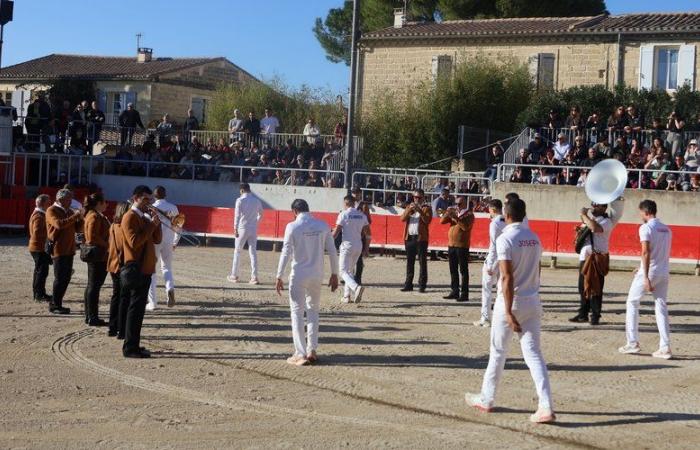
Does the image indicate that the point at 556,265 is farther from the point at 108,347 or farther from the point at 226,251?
the point at 108,347

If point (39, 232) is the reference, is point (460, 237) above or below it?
above

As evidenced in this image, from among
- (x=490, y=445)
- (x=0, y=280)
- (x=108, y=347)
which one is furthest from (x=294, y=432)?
(x=0, y=280)

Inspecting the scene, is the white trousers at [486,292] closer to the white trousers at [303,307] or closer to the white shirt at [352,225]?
the white shirt at [352,225]

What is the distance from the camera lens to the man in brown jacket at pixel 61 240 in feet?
47.7

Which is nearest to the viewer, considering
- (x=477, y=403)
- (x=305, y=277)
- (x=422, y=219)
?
(x=477, y=403)

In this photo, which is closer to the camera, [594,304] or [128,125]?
[594,304]

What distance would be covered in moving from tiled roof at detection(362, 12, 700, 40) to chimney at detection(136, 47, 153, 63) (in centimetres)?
1882

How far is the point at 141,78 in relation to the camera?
169 feet

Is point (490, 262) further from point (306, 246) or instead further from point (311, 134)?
point (311, 134)

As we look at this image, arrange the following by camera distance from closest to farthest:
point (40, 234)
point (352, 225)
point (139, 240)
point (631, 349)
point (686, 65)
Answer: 1. point (139, 240)
2. point (631, 349)
3. point (40, 234)
4. point (352, 225)
5. point (686, 65)

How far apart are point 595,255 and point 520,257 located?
628 centimetres

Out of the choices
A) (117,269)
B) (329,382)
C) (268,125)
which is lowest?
(329,382)

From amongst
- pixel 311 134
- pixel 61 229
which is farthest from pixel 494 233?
pixel 311 134

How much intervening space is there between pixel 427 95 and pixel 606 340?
26.4m
